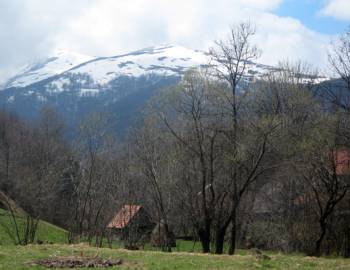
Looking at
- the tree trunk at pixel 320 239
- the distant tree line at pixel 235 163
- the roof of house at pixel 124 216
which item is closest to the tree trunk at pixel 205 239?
the distant tree line at pixel 235 163

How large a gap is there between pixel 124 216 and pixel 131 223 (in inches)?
94.2

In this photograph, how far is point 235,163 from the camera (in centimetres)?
2919

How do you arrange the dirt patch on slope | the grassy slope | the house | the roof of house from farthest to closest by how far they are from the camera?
the grassy slope
the roof of house
the house
the dirt patch on slope

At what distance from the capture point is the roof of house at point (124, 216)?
39.8 m

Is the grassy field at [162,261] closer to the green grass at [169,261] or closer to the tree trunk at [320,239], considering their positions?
the green grass at [169,261]

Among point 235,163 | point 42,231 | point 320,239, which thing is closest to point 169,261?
point 235,163

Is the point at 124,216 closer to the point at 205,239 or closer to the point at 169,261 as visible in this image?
the point at 205,239

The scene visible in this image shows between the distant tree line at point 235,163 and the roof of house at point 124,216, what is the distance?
2.72 feet

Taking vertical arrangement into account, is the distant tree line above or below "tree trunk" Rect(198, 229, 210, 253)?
above

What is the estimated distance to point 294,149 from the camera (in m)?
30.8

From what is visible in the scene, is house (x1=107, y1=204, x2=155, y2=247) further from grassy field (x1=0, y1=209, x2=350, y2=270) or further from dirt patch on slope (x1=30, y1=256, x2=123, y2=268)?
dirt patch on slope (x1=30, y1=256, x2=123, y2=268)

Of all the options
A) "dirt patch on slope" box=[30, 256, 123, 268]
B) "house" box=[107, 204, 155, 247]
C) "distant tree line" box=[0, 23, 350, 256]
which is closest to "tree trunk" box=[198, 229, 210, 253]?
"distant tree line" box=[0, 23, 350, 256]

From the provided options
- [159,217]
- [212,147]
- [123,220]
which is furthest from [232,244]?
[123,220]

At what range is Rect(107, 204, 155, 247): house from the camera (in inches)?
1497
